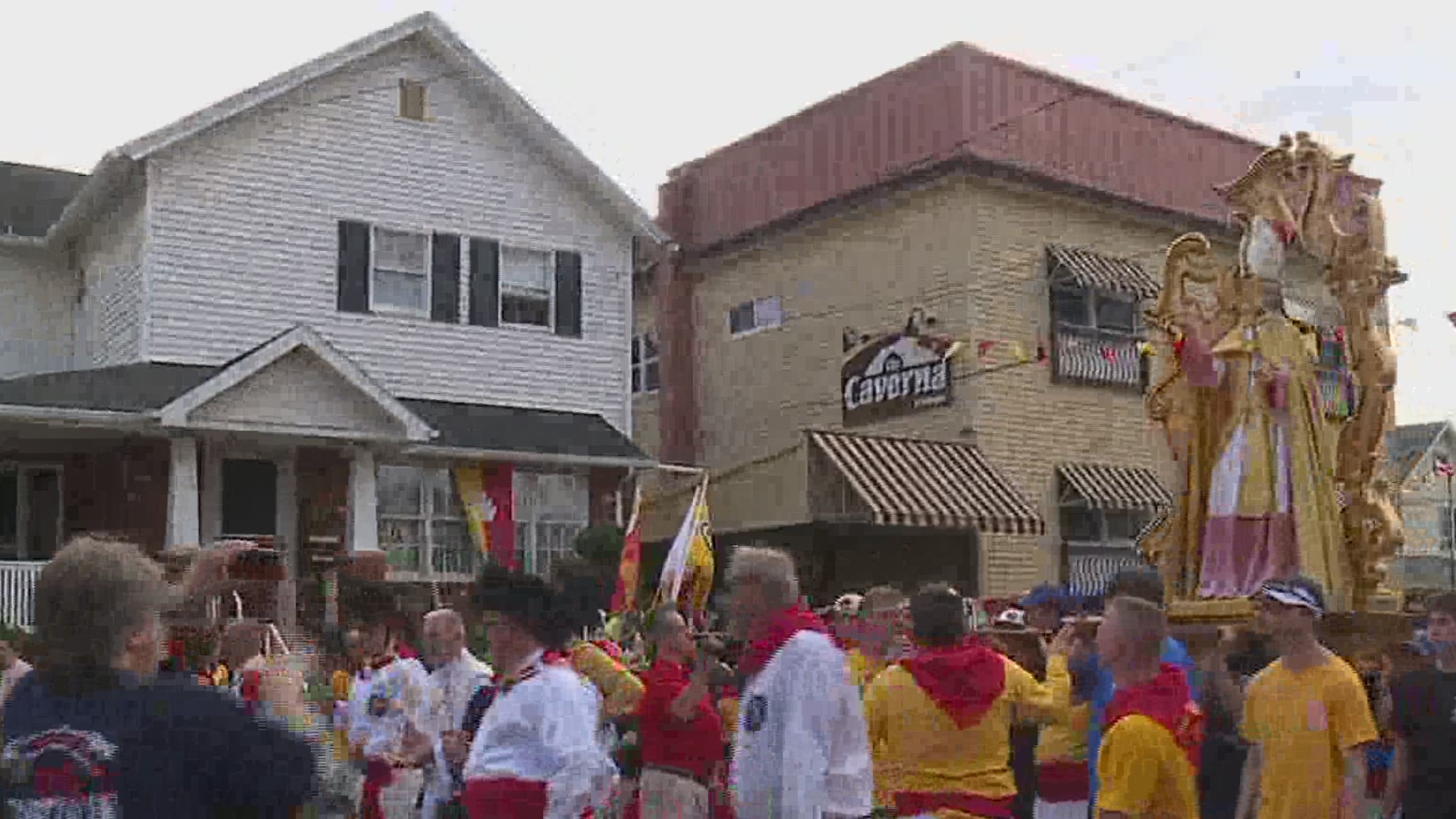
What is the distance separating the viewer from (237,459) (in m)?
20.9

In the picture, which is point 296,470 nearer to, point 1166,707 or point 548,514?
point 548,514

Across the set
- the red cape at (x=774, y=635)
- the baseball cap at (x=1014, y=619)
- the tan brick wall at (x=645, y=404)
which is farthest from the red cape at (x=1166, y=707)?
the tan brick wall at (x=645, y=404)

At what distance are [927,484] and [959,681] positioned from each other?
52.5 ft

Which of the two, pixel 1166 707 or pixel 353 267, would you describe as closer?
pixel 1166 707

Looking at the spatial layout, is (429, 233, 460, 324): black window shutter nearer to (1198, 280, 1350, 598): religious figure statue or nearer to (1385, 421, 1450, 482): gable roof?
(1198, 280, 1350, 598): religious figure statue

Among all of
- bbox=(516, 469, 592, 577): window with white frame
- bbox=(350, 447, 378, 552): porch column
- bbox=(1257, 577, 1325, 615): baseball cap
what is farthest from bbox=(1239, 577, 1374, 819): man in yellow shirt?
bbox=(516, 469, 592, 577): window with white frame

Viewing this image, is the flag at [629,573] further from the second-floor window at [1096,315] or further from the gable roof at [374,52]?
the second-floor window at [1096,315]

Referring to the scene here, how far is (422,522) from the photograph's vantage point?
22172 mm

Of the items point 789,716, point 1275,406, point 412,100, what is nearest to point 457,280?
point 412,100

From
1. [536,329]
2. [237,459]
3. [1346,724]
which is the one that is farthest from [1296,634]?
[536,329]

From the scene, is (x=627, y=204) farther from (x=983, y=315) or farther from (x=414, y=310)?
(x=983, y=315)

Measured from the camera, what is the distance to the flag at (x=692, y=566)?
1867cm

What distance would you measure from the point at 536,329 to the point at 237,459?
471cm

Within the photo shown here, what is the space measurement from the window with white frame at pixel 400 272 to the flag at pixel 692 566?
18.4 feet
